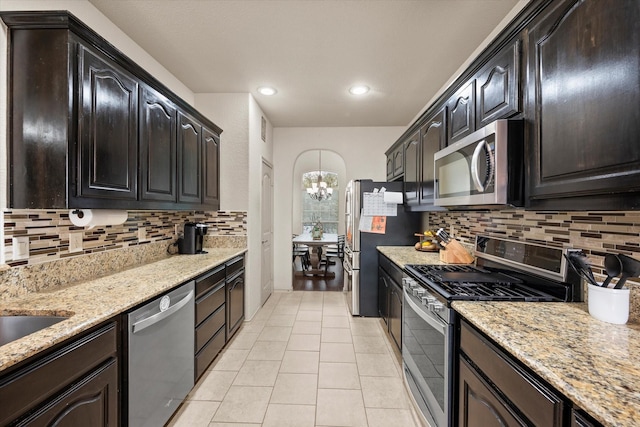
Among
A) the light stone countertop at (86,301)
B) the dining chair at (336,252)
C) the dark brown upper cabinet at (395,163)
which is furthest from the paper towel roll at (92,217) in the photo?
the dining chair at (336,252)

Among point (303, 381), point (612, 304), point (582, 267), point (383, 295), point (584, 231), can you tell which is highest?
point (584, 231)

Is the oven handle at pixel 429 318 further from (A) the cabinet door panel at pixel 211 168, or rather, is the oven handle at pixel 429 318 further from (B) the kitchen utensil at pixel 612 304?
(A) the cabinet door panel at pixel 211 168

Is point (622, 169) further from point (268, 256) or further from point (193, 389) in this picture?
point (268, 256)

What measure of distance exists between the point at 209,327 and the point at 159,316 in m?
0.78

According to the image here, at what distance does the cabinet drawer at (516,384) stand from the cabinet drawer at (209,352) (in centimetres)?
184

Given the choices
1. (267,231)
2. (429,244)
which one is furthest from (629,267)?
(267,231)

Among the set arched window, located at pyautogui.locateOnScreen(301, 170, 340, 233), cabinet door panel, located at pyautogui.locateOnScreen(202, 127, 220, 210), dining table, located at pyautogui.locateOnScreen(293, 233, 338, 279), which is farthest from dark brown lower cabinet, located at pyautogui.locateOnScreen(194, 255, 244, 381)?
arched window, located at pyautogui.locateOnScreen(301, 170, 340, 233)

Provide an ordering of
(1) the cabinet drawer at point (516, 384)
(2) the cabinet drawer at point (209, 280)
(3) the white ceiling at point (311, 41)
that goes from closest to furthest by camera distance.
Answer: (1) the cabinet drawer at point (516, 384)
(3) the white ceiling at point (311, 41)
(2) the cabinet drawer at point (209, 280)

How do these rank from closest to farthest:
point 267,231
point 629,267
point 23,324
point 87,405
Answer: point 629,267
point 87,405
point 23,324
point 267,231

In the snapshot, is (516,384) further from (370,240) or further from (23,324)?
(370,240)

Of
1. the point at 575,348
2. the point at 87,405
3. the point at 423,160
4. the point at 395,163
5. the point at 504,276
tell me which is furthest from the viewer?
the point at 395,163

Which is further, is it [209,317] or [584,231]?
[209,317]

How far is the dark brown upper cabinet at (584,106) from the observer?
2.78ft

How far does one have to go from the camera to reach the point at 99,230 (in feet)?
6.43
